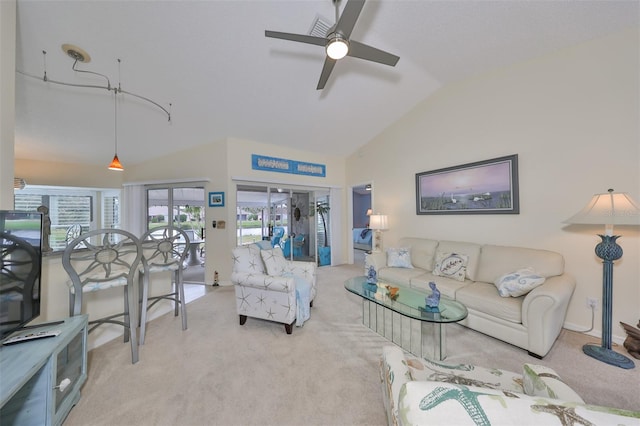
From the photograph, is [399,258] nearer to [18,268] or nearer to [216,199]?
[216,199]

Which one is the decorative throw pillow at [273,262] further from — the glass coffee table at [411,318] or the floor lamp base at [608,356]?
the floor lamp base at [608,356]

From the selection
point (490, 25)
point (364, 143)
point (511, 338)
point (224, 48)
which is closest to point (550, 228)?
point (511, 338)

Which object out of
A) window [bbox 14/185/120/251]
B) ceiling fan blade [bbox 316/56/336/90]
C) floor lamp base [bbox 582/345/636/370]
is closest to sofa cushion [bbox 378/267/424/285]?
floor lamp base [bbox 582/345/636/370]

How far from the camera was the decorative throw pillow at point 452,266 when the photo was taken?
3.05 meters

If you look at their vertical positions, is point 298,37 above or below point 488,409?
above

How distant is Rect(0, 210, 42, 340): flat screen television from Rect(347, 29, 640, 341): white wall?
15.0 ft

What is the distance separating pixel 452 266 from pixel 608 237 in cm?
142

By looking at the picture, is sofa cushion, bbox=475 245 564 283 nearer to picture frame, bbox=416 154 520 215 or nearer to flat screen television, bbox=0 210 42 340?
picture frame, bbox=416 154 520 215

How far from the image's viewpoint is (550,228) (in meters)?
2.79

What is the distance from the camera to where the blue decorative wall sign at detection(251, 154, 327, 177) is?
4688mm

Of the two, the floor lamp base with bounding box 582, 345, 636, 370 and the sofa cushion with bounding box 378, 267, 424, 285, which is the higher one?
the sofa cushion with bounding box 378, 267, 424, 285

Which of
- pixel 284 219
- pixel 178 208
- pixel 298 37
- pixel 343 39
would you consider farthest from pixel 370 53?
pixel 178 208

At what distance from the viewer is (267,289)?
252 cm

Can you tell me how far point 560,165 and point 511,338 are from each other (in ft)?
6.89
